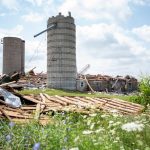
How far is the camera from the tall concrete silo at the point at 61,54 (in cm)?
2703

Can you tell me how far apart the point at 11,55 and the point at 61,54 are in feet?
19.0

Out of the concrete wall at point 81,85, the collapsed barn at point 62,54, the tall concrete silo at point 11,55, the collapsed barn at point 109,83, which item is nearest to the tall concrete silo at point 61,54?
the collapsed barn at point 62,54

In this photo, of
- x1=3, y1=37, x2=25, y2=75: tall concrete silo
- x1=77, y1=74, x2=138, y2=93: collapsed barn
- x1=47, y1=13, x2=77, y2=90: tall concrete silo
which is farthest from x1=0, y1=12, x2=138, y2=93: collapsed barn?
x1=3, y1=37, x2=25, y2=75: tall concrete silo

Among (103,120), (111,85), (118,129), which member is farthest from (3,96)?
(111,85)

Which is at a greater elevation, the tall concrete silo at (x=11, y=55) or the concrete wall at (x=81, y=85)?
the tall concrete silo at (x=11, y=55)

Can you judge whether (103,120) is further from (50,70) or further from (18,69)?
(18,69)

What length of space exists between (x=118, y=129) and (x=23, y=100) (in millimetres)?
8086

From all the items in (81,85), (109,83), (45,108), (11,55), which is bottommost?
Answer: (45,108)

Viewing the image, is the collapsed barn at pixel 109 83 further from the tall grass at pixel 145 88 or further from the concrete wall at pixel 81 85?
the tall grass at pixel 145 88

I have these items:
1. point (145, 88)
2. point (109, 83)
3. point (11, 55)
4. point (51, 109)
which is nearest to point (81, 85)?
point (109, 83)

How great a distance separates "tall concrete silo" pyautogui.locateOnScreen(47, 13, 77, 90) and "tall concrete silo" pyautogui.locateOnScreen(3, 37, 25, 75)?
14.9 feet

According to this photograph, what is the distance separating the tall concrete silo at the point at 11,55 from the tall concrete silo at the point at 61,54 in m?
4.54

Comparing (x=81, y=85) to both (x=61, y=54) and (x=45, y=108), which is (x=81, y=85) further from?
(x=45, y=108)

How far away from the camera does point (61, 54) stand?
2700 centimetres
